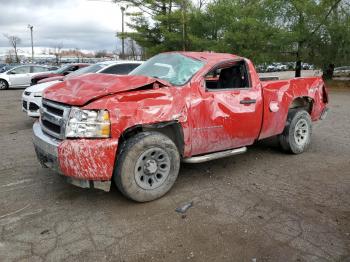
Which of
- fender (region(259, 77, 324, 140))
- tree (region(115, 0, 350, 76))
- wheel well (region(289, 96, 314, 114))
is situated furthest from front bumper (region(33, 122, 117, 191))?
tree (region(115, 0, 350, 76))

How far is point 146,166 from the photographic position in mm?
4066

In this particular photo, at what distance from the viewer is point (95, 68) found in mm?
10539

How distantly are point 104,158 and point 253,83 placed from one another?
270cm

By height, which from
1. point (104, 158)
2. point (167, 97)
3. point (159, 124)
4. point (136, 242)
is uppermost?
point (167, 97)

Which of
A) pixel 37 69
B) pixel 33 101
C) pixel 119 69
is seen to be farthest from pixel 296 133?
pixel 37 69

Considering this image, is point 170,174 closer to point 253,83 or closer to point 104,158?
point 104,158

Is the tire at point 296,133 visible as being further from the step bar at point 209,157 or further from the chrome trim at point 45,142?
the chrome trim at point 45,142

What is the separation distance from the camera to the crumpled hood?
3799 millimetres

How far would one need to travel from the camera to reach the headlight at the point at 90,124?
369 cm

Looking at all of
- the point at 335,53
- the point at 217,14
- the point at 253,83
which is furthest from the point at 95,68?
the point at 335,53

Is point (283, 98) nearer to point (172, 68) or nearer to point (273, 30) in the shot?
point (172, 68)

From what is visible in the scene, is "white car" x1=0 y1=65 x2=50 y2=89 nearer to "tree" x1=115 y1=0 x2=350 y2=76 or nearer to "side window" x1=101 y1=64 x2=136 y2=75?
"tree" x1=115 y1=0 x2=350 y2=76

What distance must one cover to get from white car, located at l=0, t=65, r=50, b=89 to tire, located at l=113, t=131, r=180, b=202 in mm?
19050

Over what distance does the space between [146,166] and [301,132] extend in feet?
11.4
